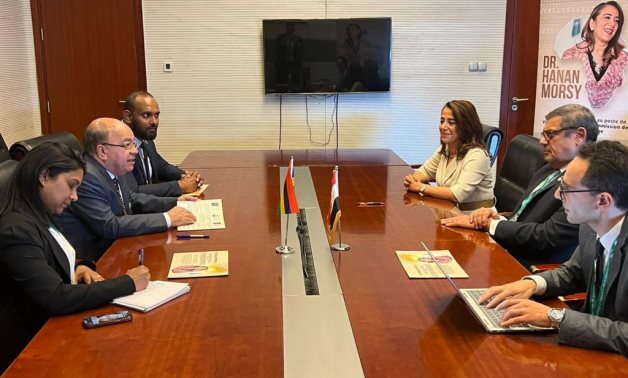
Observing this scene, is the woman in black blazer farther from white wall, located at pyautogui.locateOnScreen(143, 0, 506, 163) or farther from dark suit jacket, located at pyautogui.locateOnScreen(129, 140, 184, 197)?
white wall, located at pyautogui.locateOnScreen(143, 0, 506, 163)

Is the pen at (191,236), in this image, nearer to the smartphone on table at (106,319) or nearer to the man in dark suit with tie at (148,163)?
the smartphone on table at (106,319)

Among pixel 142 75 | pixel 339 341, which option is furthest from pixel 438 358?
pixel 142 75

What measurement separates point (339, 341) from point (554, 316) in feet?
1.73

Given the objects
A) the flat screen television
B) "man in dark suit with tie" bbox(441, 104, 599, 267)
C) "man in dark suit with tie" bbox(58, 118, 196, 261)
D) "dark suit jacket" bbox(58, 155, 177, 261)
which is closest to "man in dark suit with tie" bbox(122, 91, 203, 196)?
"man in dark suit with tie" bbox(58, 118, 196, 261)

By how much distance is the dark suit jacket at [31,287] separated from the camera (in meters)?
1.64

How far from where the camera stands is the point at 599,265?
1.69 meters

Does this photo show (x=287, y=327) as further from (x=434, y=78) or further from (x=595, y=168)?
(x=434, y=78)

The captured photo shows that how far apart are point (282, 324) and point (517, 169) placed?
2.14 m

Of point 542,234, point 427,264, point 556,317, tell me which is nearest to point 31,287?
point 427,264

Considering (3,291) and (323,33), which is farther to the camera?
(323,33)

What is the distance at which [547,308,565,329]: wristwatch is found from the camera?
4.87 feet

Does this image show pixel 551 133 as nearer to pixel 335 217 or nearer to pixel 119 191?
pixel 335 217

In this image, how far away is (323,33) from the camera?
551cm

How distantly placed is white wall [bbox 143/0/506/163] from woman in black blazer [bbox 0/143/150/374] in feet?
12.7
